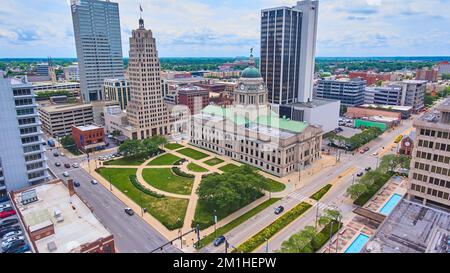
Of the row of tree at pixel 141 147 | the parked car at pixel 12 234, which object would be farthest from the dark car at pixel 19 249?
the row of tree at pixel 141 147

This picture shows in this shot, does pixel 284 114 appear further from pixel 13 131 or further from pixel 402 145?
pixel 13 131

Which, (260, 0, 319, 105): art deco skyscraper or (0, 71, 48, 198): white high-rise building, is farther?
(260, 0, 319, 105): art deco skyscraper

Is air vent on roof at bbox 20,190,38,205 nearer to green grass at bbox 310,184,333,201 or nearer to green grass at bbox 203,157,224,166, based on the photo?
green grass at bbox 203,157,224,166

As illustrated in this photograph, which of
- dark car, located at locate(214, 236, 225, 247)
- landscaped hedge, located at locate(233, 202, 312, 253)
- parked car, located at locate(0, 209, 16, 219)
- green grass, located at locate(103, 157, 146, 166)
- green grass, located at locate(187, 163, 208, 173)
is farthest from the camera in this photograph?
green grass, located at locate(103, 157, 146, 166)

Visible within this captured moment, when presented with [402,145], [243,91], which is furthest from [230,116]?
[402,145]

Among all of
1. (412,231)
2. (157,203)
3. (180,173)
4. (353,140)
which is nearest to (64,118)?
(180,173)

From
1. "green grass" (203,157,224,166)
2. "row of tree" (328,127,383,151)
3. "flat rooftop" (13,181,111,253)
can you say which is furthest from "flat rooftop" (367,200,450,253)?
"green grass" (203,157,224,166)

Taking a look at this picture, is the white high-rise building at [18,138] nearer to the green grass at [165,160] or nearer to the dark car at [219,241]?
the green grass at [165,160]
